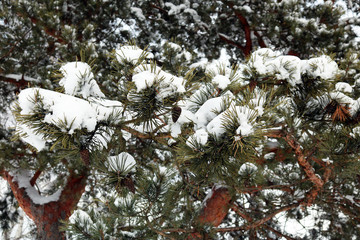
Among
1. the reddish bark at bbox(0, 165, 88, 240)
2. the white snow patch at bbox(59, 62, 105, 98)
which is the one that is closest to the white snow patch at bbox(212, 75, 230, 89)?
the white snow patch at bbox(59, 62, 105, 98)

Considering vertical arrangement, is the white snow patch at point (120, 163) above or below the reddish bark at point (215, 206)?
below

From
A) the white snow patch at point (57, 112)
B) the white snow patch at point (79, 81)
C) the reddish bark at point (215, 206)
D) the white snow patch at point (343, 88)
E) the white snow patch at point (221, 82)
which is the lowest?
the white snow patch at point (57, 112)

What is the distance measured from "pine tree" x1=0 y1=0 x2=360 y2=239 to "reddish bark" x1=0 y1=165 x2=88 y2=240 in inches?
0.5

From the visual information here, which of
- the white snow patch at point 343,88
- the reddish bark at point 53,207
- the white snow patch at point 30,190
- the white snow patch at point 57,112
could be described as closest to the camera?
the white snow patch at point 57,112

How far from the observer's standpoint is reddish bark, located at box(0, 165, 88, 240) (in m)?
3.28

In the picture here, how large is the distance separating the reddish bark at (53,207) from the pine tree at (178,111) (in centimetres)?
1

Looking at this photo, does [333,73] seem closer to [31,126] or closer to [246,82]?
[246,82]

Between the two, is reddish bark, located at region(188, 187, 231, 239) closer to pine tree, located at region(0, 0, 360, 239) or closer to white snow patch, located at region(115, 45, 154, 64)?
pine tree, located at region(0, 0, 360, 239)

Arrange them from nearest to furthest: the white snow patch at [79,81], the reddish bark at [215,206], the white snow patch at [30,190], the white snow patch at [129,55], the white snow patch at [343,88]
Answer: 1. the white snow patch at [79,81]
2. the white snow patch at [129,55]
3. the white snow patch at [343,88]
4. the reddish bark at [215,206]
5. the white snow patch at [30,190]

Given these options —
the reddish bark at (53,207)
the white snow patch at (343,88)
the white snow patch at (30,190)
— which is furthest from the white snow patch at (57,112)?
the white snow patch at (30,190)

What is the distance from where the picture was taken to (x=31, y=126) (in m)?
0.85

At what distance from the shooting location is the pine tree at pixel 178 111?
89 centimetres

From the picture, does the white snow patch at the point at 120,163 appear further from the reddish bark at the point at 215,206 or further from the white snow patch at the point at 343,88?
the reddish bark at the point at 215,206

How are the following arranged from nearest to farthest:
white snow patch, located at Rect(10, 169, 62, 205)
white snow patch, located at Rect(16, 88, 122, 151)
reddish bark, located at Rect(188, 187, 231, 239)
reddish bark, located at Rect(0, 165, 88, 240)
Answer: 1. white snow patch, located at Rect(16, 88, 122, 151)
2. reddish bark, located at Rect(188, 187, 231, 239)
3. reddish bark, located at Rect(0, 165, 88, 240)
4. white snow patch, located at Rect(10, 169, 62, 205)
